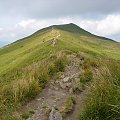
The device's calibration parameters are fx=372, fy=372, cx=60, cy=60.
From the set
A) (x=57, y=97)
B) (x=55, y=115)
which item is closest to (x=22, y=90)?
(x=57, y=97)

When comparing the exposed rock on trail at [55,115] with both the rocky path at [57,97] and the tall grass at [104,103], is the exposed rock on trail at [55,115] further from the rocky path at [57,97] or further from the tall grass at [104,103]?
the tall grass at [104,103]

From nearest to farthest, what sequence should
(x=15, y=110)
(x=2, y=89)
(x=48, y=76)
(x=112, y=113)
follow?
(x=112, y=113)
(x=15, y=110)
(x=2, y=89)
(x=48, y=76)

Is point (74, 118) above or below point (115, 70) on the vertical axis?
below

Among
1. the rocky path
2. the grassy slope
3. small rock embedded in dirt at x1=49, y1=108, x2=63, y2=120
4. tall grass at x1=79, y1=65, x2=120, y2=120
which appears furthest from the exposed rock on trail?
the grassy slope

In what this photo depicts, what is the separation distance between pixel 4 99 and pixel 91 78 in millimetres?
4918

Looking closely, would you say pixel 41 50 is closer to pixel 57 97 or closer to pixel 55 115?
pixel 57 97

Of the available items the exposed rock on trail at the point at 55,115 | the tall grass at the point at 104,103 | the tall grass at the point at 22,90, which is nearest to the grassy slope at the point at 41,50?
the tall grass at the point at 22,90

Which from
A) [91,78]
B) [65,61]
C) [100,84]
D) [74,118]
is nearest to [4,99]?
[74,118]

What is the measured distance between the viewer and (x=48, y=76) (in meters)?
16.2

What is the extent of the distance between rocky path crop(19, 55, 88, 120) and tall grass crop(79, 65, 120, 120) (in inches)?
44.5

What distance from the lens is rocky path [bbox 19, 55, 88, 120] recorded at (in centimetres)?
1264

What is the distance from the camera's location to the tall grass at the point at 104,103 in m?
10.6

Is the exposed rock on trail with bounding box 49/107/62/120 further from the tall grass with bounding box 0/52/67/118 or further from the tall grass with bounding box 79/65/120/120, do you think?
the tall grass with bounding box 0/52/67/118

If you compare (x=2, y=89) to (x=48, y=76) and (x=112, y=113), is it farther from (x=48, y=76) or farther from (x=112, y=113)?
(x=112, y=113)
